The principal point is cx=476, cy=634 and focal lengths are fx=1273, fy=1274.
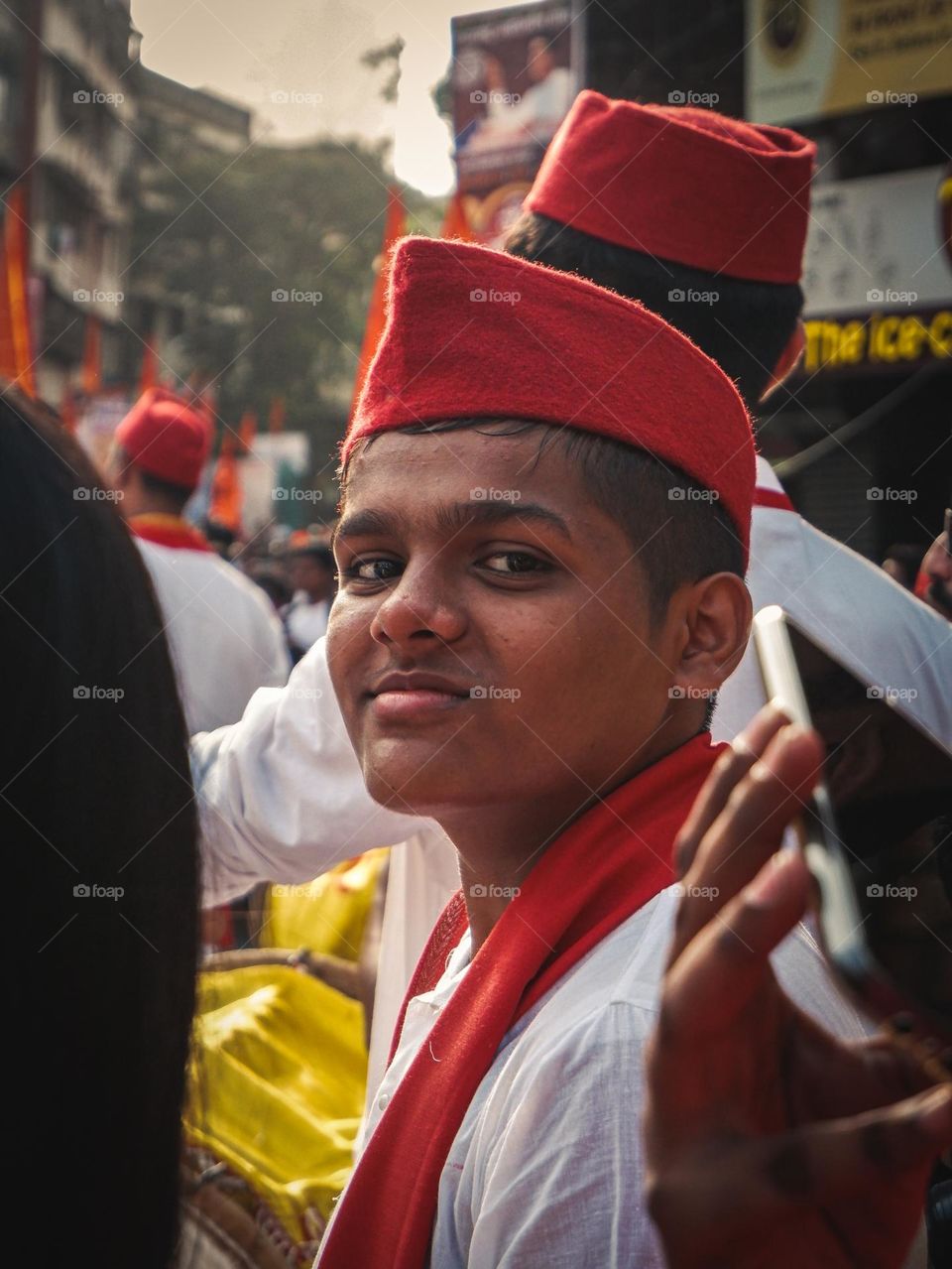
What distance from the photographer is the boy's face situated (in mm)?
1363

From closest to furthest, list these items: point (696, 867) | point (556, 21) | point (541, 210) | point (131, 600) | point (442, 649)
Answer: point (696, 867)
point (131, 600)
point (442, 649)
point (541, 210)
point (556, 21)

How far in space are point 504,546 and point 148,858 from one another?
0.51 meters

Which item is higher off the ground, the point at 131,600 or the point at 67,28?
the point at 67,28

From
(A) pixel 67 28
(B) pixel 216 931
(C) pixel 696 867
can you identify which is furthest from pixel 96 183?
(C) pixel 696 867

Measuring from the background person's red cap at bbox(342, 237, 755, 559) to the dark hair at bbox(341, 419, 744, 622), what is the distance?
0.01 meters

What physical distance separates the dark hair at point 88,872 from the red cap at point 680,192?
1362mm

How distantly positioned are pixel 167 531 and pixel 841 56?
5.08 metres

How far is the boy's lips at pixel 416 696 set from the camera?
54.2 inches

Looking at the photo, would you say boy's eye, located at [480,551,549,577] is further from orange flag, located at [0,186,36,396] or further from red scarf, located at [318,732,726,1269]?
orange flag, located at [0,186,36,396]

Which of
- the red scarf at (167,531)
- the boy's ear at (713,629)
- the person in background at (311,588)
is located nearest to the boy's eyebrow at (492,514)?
the boy's ear at (713,629)

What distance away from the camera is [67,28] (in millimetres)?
32844

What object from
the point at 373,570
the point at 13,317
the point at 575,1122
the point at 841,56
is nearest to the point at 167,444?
the point at 13,317

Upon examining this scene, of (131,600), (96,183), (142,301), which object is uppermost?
(96,183)

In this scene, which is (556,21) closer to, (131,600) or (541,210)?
(541,210)
